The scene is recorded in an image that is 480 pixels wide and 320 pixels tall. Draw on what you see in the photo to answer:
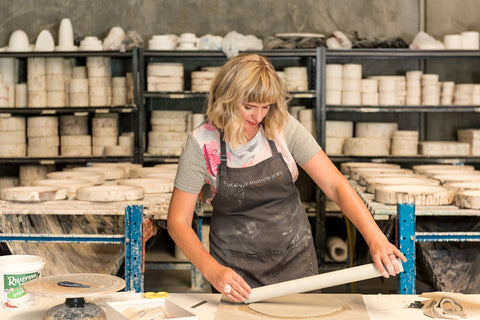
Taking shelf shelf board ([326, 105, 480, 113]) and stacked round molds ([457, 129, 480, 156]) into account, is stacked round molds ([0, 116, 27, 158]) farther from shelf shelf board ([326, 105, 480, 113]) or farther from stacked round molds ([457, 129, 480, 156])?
stacked round molds ([457, 129, 480, 156])

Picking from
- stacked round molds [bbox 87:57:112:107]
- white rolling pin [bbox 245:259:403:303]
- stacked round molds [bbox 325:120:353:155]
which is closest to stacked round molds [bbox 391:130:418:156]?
stacked round molds [bbox 325:120:353:155]

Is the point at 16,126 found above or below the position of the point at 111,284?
above

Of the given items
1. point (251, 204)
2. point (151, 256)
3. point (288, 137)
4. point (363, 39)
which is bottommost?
point (151, 256)

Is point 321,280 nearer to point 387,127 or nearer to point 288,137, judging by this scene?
point 288,137

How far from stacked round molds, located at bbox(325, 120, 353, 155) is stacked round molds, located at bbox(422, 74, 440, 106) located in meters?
0.78

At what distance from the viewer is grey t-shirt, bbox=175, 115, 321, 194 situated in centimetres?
222

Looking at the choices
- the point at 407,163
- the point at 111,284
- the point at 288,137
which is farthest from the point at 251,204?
the point at 407,163

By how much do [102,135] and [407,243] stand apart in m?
3.92

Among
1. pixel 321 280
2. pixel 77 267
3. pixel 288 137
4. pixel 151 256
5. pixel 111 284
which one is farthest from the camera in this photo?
pixel 151 256

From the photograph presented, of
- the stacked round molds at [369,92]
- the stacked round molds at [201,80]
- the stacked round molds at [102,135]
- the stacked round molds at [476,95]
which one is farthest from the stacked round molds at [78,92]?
the stacked round molds at [476,95]

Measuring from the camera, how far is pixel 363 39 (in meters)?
5.86

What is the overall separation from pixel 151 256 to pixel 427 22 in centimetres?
363

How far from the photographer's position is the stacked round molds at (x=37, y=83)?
5.85 metres

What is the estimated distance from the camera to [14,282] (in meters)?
1.79
